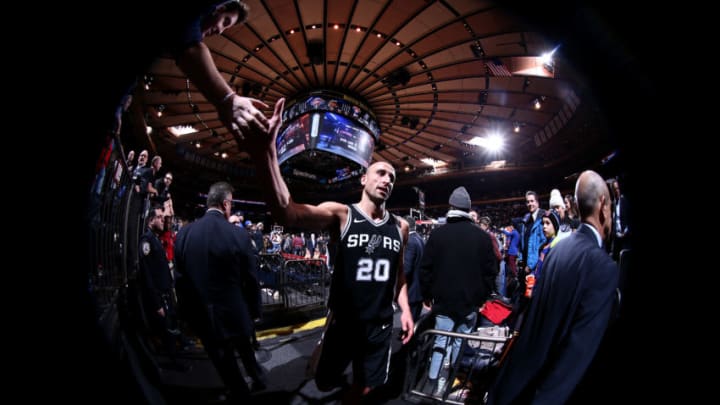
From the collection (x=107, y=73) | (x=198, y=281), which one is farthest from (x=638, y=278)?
(x=198, y=281)

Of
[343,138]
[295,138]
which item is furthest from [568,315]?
[295,138]

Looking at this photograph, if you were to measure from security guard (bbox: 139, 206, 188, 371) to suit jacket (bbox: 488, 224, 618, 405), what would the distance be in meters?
2.02

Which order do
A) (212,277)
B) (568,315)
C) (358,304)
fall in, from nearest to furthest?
(568,315)
(358,304)
(212,277)

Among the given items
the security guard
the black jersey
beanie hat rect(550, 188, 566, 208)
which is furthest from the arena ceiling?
Answer: the black jersey

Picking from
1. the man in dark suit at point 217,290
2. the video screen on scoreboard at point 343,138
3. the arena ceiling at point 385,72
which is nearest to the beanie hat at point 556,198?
the arena ceiling at point 385,72

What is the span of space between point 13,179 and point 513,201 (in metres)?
Result: 19.2

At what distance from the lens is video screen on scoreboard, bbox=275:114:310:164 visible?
27.1 ft

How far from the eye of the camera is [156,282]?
1.83 meters

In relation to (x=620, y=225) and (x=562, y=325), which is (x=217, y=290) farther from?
(x=620, y=225)

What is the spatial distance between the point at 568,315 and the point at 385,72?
775 cm

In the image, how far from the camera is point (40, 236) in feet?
2.08

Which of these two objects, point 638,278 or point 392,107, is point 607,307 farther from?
Result: point 392,107

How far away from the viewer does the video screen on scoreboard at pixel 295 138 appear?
27.1ft

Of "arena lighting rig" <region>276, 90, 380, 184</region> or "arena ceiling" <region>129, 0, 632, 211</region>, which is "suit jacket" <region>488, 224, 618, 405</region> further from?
"arena lighting rig" <region>276, 90, 380, 184</region>
